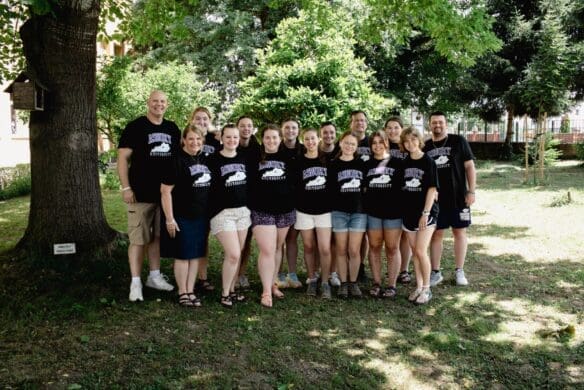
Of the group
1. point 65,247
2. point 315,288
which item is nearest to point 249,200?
point 315,288

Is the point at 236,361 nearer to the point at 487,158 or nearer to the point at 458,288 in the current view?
the point at 458,288

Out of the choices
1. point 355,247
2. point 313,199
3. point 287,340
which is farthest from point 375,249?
point 287,340

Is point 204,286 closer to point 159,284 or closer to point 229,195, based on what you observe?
point 159,284

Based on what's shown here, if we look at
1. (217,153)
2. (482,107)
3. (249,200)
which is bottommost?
(249,200)

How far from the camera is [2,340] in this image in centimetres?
450

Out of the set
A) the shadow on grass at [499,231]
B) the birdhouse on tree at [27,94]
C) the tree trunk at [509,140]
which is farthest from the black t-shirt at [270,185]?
the tree trunk at [509,140]

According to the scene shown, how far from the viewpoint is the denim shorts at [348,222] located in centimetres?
575

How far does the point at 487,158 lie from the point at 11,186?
83.5 ft

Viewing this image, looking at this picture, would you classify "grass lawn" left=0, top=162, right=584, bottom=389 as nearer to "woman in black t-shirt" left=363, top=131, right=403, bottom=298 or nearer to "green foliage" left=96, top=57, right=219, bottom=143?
"woman in black t-shirt" left=363, top=131, right=403, bottom=298

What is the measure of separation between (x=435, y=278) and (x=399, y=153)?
5.64 ft

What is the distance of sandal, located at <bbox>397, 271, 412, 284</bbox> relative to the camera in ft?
21.5

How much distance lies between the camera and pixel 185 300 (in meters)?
5.46

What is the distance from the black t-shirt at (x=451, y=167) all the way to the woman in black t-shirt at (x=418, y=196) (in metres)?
0.58

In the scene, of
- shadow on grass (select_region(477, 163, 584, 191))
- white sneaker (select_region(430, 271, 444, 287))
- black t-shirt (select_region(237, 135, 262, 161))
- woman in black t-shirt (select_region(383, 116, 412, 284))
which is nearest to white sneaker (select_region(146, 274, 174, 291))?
black t-shirt (select_region(237, 135, 262, 161))
